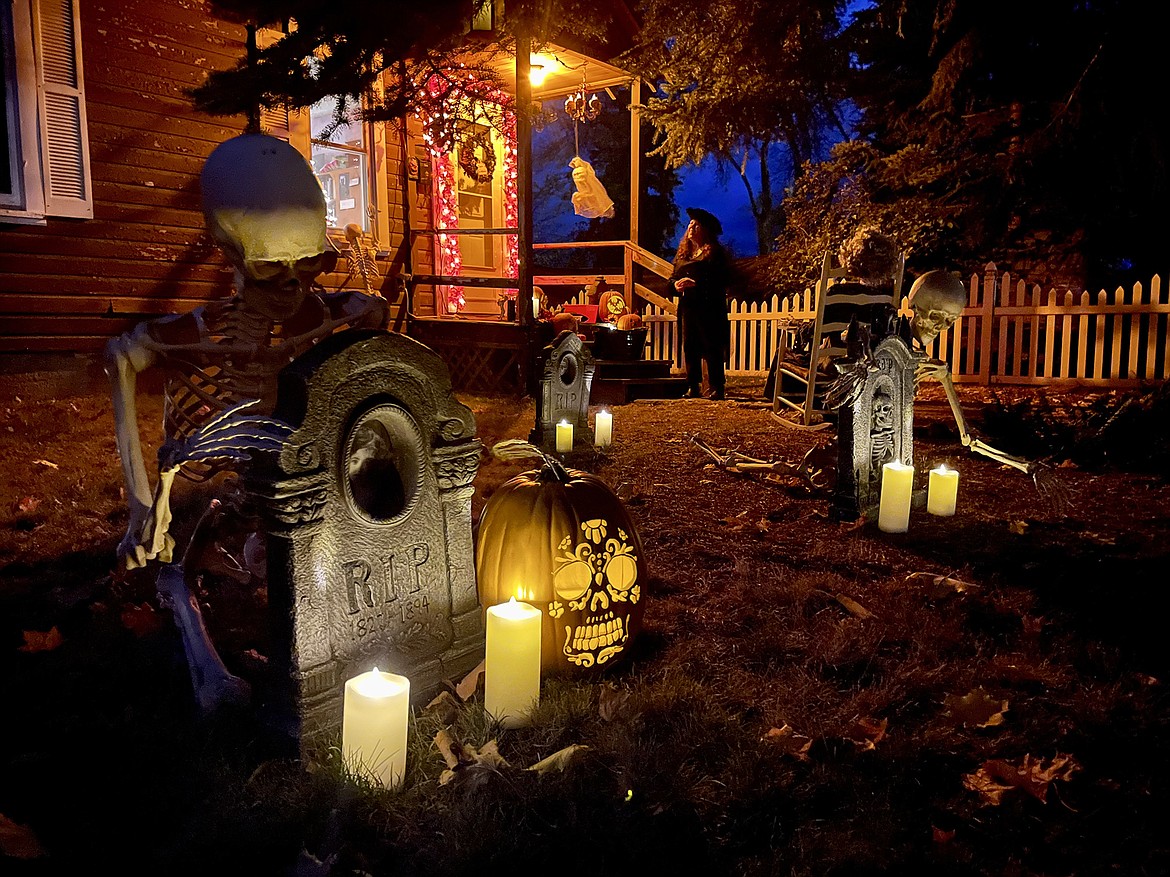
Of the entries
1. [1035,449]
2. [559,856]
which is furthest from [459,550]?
[1035,449]

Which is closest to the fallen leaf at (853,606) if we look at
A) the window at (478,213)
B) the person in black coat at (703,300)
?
the person in black coat at (703,300)

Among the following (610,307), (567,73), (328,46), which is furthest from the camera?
(610,307)

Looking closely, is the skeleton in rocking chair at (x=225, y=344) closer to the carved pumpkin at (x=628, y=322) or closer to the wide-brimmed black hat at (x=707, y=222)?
the wide-brimmed black hat at (x=707, y=222)

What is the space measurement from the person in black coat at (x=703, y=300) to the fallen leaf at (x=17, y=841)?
979 cm

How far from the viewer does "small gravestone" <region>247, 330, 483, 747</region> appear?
7.54 ft

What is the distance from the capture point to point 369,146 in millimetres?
11484

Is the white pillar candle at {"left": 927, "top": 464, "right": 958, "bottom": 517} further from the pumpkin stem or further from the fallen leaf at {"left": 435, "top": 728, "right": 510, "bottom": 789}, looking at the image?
the fallen leaf at {"left": 435, "top": 728, "right": 510, "bottom": 789}

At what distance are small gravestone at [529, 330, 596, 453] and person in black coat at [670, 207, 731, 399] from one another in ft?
14.0

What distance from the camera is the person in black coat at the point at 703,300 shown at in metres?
11.1

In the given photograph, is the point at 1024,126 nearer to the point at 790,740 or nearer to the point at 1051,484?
the point at 1051,484

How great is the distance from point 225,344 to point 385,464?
0.77 metres

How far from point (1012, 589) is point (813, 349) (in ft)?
16.9

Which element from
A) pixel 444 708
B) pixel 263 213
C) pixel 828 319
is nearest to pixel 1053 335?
pixel 828 319

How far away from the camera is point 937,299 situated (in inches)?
201
